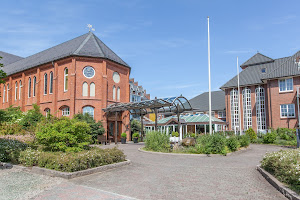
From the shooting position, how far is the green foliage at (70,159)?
834cm

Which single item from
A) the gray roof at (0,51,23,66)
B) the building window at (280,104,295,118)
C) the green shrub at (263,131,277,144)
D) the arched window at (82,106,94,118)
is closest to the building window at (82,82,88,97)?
the arched window at (82,106,94,118)

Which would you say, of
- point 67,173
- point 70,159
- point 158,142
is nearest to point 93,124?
point 158,142

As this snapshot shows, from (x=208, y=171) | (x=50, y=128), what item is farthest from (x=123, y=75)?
(x=208, y=171)

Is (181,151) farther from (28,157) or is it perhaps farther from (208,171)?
(28,157)

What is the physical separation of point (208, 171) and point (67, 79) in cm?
2330

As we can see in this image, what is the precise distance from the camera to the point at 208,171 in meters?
9.07

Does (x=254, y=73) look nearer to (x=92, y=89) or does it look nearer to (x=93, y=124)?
(x=92, y=89)

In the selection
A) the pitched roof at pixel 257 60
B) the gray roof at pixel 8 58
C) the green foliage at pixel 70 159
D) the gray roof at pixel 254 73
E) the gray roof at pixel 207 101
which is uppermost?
the gray roof at pixel 8 58

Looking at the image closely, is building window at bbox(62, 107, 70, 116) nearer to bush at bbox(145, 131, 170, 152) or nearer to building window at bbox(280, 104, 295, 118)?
bush at bbox(145, 131, 170, 152)

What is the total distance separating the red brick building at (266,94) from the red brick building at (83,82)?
665 inches

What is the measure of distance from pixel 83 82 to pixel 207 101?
28.6 meters

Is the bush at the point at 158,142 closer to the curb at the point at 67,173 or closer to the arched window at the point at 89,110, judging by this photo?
the curb at the point at 67,173

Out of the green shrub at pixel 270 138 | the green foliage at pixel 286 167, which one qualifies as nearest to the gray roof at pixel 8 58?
the green shrub at pixel 270 138

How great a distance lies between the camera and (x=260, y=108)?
33.0 meters
